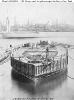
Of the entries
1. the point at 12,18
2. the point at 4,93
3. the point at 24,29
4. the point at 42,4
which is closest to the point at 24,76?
the point at 4,93

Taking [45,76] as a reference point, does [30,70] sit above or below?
above

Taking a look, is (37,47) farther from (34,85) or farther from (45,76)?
(34,85)

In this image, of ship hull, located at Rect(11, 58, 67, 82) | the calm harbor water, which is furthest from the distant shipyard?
ship hull, located at Rect(11, 58, 67, 82)

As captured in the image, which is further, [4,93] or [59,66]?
[59,66]

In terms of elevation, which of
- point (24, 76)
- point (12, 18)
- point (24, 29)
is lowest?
point (24, 76)

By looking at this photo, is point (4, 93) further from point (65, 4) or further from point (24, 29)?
point (65, 4)

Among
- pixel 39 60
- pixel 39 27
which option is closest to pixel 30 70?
pixel 39 60

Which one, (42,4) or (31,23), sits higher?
(42,4)

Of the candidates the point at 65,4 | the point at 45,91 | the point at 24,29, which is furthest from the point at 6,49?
the point at 65,4

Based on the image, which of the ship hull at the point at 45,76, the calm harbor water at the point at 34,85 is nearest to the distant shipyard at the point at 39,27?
the calm harbor water at the point at 34,85
